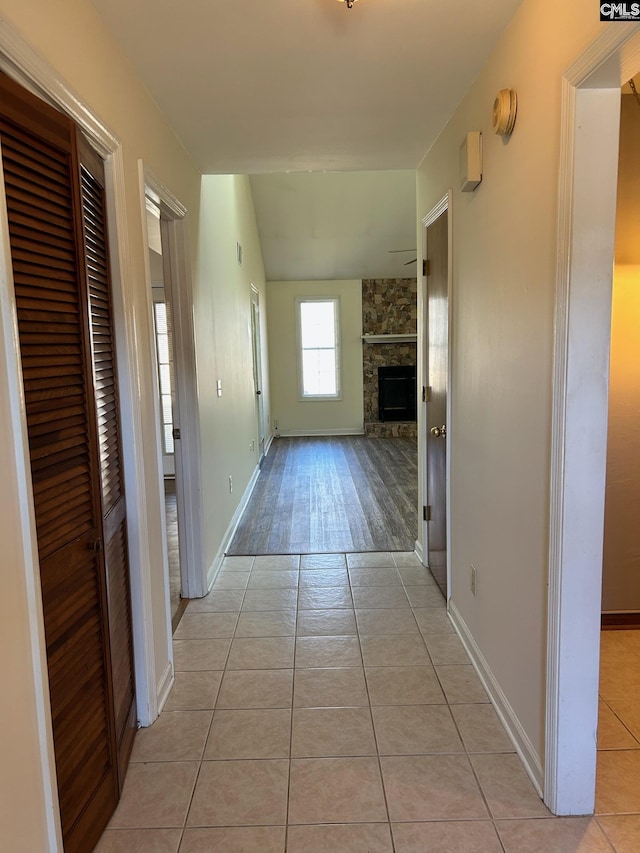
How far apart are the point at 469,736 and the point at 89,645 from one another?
52.6 inches

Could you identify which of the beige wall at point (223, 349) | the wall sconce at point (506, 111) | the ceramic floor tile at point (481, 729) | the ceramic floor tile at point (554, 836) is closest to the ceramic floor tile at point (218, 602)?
the beige wall at point (223, 349)

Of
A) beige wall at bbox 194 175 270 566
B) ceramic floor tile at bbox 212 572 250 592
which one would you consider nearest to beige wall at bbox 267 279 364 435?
beige wall at bbox 194 175 270 566

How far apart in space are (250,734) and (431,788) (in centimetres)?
66

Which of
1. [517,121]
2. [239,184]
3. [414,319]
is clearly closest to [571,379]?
[517,121]

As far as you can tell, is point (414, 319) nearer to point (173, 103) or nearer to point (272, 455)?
point (272, 455)

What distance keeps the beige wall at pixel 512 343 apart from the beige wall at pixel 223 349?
1.53 meters

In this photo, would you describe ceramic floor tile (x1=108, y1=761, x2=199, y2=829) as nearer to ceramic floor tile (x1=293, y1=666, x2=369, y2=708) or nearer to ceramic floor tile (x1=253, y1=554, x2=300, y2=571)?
ceramic floor tile (x1=293, y1=666, x2=369, y2=708)

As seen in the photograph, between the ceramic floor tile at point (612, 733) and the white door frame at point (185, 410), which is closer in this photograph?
the ceramic floor tile at point (612, 733)

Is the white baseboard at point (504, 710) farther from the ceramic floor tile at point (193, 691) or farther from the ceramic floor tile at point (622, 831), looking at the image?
the ceramic floor tile at point (193, 691)

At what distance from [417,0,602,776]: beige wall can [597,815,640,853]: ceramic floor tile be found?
9.0 inches

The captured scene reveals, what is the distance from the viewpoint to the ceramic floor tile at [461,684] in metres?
2.19

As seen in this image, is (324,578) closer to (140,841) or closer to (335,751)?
(335,751)

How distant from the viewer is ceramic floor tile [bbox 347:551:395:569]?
3543mm

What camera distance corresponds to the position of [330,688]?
2.29 meters
